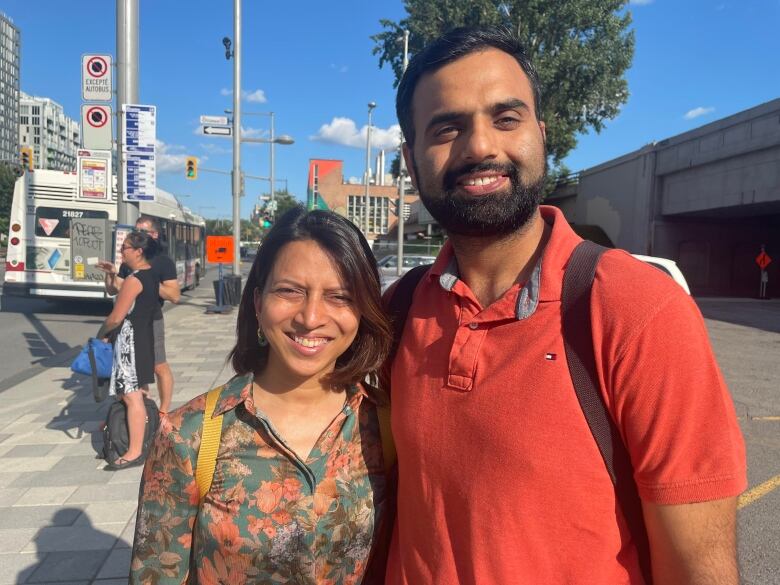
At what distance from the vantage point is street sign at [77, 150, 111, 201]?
7332mm

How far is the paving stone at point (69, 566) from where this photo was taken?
10.3ft

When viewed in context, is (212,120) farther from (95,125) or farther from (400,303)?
(400,303)

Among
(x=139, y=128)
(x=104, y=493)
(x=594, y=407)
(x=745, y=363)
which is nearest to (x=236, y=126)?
(x=139, y=128)

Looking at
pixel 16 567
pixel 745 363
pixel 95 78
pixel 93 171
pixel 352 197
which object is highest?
pixel 352 197

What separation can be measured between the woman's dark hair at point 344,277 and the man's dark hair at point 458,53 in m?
0.37

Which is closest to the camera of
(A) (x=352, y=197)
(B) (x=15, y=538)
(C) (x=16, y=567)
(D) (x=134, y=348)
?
(C) (x=16, y=567)

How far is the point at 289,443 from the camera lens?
173 centimetres

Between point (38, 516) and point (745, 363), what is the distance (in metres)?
10.1

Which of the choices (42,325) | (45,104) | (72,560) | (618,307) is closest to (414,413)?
(618,307)

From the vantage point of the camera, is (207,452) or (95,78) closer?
(207,452)

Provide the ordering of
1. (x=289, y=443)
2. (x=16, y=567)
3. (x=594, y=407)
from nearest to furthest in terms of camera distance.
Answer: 1. (x=594, y=407)
2. (x=289, y=443)
3. (x=16, y=567)

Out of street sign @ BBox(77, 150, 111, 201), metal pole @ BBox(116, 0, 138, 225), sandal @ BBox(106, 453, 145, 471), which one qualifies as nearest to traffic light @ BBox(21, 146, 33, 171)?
street sign @ BBox(77, 150, 111, 201)

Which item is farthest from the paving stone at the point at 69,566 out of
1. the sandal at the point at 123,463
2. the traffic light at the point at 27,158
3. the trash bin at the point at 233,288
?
the traffic light at the point at 27,158

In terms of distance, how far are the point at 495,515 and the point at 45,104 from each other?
151 m
